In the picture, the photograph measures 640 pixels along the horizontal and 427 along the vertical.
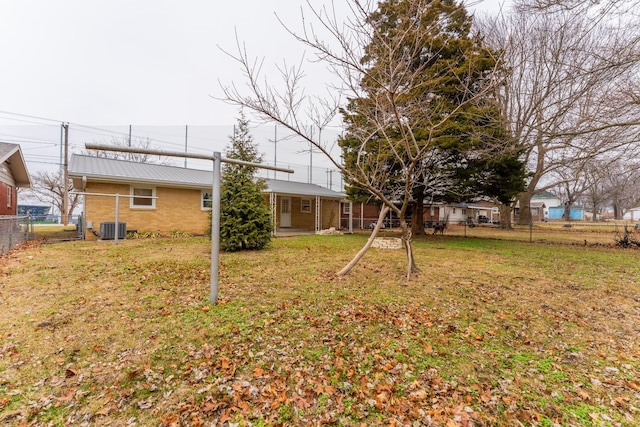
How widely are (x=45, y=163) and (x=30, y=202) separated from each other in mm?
8678

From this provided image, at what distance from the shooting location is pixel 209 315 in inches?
150

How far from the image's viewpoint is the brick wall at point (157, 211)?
1162 cm

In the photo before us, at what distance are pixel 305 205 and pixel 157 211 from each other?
29.7 feet

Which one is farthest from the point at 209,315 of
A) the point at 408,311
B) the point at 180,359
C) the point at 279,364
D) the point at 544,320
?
the point at 544,320

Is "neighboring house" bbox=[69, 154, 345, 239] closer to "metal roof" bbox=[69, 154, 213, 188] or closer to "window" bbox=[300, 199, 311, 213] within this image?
"metal roof" bbox=[69, 154, 213, 188]

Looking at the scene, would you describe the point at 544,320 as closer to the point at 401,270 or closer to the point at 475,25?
the point at 401,270

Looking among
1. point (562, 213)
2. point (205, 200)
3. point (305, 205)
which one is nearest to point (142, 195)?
point (205, 200)

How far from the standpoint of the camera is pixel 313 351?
307 cm

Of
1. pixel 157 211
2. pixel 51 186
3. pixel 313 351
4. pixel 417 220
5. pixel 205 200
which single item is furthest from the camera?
pixel 51 186

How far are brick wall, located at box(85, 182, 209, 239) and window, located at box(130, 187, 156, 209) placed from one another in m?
0.15

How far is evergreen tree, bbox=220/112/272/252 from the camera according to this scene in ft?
28.0

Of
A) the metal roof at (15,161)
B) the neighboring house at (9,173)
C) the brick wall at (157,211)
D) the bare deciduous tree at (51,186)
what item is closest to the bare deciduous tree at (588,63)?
the brick wall at (157,211)

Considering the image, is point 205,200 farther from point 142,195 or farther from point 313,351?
point 313,351

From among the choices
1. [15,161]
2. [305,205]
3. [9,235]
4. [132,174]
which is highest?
[15,161]
